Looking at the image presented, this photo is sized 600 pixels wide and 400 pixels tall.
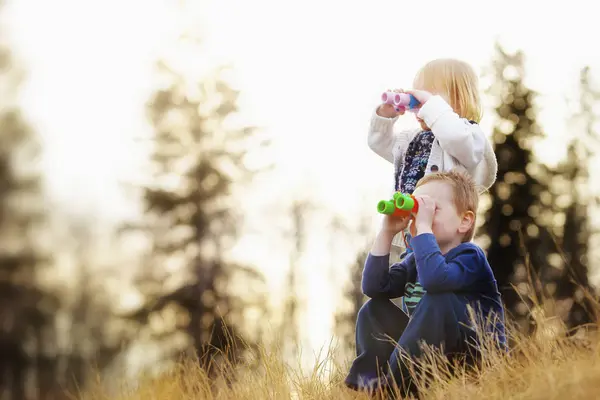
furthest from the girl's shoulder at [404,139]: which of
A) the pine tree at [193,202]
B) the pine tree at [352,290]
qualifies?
the pine tree at [193,202]

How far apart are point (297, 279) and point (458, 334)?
8.33 metres

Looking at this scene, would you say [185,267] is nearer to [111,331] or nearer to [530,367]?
[111,331]

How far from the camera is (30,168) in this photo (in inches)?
383

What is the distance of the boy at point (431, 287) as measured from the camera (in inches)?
128

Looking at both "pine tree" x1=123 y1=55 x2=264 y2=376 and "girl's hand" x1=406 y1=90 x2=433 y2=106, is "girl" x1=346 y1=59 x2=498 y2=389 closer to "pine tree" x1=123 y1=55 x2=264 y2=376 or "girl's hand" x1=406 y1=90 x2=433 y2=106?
"girl's hand" x1=406 y1=90 x2=433 y2=106

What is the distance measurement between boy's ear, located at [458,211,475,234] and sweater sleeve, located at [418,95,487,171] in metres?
0.35

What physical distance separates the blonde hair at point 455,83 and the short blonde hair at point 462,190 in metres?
0.53

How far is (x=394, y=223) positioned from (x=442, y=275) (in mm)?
419

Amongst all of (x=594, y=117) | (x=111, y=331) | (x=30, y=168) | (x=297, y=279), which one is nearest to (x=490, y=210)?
(x=594, y=117)

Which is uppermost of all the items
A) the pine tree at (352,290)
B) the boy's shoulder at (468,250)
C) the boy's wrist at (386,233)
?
the boy's wrist at (386,233)

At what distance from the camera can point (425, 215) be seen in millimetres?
3379

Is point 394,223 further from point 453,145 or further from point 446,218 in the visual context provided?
point 453,145

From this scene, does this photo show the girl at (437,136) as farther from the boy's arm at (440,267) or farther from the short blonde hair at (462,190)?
the boy's arm at (440,267)

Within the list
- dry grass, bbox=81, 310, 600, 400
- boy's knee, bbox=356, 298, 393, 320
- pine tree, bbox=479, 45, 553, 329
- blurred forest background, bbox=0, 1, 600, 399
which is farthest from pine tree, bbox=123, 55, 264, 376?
boy's knee, bbox=356, 298, 393, 320
